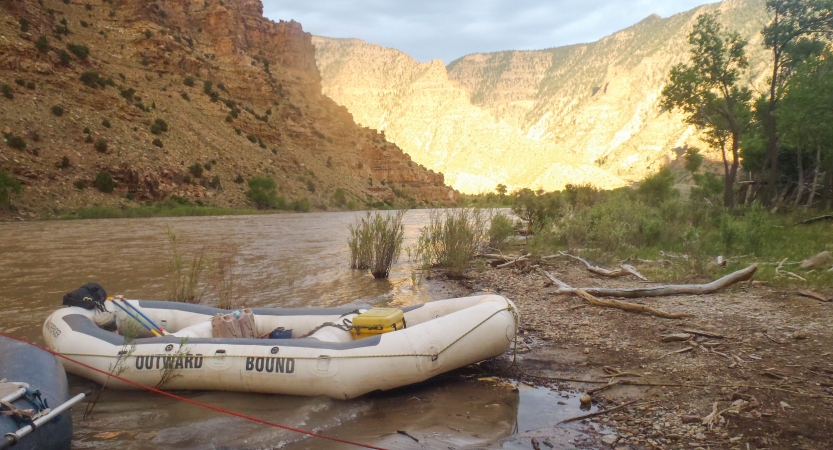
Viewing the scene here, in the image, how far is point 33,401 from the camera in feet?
9.41

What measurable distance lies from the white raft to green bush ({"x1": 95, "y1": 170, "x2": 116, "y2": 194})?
22.5m

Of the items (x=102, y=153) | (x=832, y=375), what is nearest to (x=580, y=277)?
(x=832, y=375)

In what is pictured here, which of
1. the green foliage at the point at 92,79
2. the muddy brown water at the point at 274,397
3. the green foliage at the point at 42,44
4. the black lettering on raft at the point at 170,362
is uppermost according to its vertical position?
the green foliage at the point at 42,44

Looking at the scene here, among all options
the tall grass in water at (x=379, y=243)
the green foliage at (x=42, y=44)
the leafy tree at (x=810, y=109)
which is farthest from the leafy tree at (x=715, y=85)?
the green foliage at (x=42, y=44)

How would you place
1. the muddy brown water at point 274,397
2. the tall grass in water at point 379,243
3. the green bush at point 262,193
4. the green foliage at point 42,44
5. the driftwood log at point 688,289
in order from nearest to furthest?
the muddy brown water at point 274,397 → the driftwood log at point 688,289 → the tall grass in water at point 379,243 → the green foliage at point 42,44 → the green bush at point 262,193

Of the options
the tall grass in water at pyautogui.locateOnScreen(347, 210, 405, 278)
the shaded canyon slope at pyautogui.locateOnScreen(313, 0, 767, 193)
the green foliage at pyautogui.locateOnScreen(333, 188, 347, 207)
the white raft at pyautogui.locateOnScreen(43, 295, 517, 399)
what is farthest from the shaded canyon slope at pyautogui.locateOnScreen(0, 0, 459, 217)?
the shaded canyon slope at pyautogui.locateOnScreen(313, 0, 767, 193)

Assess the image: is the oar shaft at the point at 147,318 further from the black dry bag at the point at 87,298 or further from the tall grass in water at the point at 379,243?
the tall grass in water at the point at 379,243

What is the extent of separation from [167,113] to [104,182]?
1225 centimetres

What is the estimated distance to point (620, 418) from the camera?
332 centimetres

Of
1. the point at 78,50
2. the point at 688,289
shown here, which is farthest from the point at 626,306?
the point at 78,50

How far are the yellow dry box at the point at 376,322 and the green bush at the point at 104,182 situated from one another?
2390 centimetres

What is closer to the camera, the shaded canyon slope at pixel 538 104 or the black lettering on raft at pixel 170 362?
the black lettering on raft at pixel 170 362

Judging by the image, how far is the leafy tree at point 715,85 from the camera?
17781 millimetres

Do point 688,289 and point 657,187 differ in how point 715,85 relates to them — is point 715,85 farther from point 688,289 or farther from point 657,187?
point 688,289
